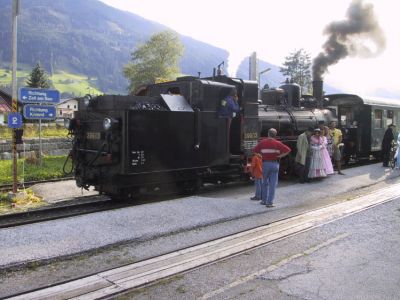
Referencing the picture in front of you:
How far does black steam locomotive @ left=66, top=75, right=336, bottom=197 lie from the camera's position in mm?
8781

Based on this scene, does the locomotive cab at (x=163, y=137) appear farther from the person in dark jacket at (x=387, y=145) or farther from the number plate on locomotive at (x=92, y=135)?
the person in dark jacket at (x=387, y=145)

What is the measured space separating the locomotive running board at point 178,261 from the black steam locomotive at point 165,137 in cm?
312

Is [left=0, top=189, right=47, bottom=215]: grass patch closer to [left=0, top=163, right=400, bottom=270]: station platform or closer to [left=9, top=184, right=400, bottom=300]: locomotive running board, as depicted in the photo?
[left=0, top=163, right=400, bottom=270]: station platform

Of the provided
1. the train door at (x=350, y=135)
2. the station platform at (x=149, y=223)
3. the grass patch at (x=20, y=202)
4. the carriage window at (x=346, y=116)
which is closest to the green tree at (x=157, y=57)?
the carriage window at (x=346, y=116)

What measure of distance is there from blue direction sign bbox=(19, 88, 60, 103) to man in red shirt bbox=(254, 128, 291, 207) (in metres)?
7.03

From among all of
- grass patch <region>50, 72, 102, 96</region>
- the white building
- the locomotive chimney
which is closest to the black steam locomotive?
the locomotive chimney

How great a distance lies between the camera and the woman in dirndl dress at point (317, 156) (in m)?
12.3

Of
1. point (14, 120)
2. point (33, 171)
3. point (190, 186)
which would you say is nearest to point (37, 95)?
point (14, 120)

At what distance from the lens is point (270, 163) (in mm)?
8609

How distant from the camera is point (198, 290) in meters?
4.36

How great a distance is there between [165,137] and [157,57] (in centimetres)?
5379

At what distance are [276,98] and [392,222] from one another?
307 inches

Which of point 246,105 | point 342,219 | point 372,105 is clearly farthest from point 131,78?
point 342,219

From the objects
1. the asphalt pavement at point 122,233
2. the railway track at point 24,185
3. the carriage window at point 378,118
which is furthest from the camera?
the carriage window at point 378,118
